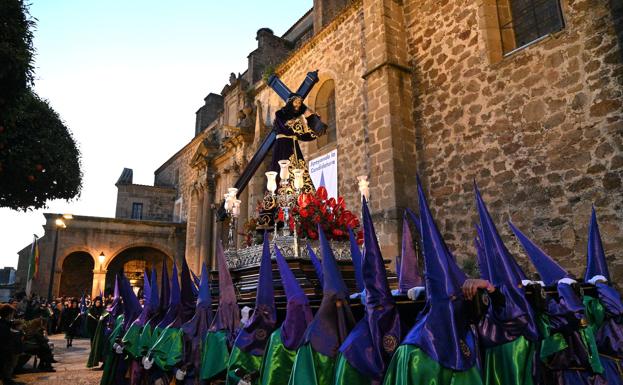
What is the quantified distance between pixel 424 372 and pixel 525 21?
28.4 ft

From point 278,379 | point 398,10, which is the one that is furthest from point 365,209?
point 398,10

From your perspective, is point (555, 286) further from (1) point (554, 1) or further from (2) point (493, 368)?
(1) point (554, 1)

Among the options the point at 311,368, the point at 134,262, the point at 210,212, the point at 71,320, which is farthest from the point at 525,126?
the point at 134,262

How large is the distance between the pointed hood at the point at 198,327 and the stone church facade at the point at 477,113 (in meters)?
5.07

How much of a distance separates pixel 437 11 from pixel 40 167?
1171 centimetres

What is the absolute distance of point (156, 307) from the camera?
18.7ft

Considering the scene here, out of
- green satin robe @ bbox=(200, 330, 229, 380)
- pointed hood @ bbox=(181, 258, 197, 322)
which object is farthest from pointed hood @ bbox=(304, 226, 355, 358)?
pointed hood @ bbox=(181, 258, 197, 322)

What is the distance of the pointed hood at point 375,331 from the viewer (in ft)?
8.36

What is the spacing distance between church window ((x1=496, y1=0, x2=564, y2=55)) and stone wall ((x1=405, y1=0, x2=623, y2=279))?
0.33 meters

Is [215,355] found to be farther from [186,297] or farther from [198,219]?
[198,219]

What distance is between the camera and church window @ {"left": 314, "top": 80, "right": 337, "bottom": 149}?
42.1 feet

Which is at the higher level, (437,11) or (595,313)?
(437,11)

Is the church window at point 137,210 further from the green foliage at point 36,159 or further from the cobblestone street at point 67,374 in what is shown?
the cobblestone street at point 67,374

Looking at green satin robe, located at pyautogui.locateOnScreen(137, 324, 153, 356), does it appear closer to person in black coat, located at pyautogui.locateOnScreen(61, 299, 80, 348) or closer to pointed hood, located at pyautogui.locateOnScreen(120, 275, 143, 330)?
pointed hood, located at pyautogui.locateOnScreen(120, 275, 143, 330)
